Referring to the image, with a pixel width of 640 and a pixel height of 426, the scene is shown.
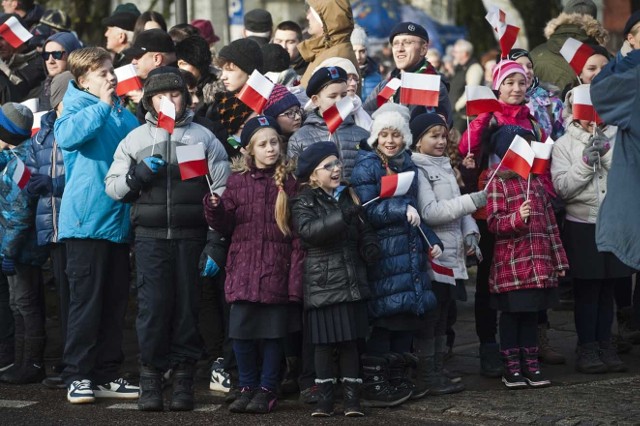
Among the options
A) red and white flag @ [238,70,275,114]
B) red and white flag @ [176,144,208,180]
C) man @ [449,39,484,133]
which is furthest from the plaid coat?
man @ [449,39,484,133]

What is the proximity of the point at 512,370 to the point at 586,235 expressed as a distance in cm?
110

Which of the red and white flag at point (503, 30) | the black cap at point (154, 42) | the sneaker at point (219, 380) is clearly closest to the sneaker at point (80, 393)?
the sneaker at point (219, 380)

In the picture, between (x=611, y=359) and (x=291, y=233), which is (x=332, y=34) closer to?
(x=291, y=233)

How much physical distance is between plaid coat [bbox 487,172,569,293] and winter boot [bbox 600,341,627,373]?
2.64 ft

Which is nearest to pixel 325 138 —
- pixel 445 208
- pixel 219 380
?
pixel 445 208

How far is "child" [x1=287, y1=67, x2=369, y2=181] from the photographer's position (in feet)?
29.7

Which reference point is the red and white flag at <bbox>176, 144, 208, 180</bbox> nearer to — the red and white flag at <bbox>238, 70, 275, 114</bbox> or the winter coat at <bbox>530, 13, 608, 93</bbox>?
the red and white flag at <bbox>238, 70, 275, 114</bbox>

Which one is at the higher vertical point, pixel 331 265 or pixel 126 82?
pixel 126 82

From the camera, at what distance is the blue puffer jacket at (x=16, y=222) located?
9.71 metres

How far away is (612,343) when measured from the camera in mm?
10180

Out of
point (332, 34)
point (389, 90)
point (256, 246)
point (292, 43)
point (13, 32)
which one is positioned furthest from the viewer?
point (292, 43)

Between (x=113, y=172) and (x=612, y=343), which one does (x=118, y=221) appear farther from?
(x=612, y=343)

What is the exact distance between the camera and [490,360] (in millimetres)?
9500

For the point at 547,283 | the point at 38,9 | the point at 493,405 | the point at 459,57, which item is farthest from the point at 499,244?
the point at 459,57
